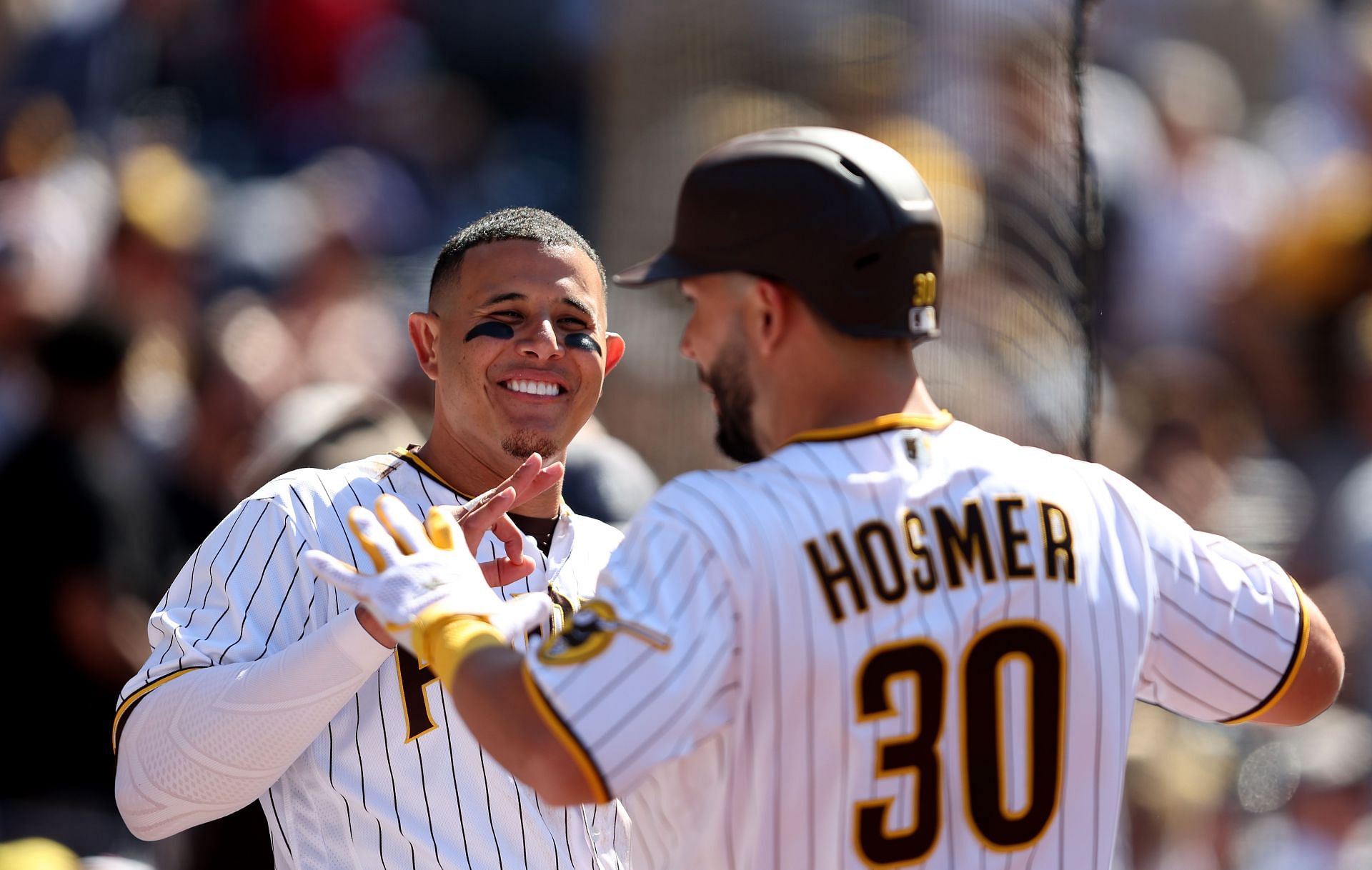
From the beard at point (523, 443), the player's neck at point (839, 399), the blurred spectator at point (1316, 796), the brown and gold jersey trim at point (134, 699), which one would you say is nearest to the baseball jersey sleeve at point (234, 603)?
the brown and gold jersey trim at point (134, 699)

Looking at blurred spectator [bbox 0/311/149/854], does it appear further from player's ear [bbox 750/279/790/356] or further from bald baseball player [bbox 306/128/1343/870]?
player's ear [bbox 750/279/790/356]

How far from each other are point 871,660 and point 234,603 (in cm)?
121

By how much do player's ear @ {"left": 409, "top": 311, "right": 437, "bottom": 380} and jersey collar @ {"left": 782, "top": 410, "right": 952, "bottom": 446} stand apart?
117cm

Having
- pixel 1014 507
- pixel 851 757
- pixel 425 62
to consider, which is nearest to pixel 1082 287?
pixel 1014 507

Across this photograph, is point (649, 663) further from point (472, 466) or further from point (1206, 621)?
point (472, 466)

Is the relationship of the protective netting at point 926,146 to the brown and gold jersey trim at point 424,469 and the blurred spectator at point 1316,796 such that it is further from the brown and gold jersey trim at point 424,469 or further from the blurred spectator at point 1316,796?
the blurred spectator at point 1316,796

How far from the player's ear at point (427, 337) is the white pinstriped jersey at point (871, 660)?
1192 millimetres

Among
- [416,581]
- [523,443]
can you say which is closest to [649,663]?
[416,581]

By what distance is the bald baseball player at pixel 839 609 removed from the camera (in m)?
2.03

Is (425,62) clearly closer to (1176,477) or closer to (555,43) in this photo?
(555,43)

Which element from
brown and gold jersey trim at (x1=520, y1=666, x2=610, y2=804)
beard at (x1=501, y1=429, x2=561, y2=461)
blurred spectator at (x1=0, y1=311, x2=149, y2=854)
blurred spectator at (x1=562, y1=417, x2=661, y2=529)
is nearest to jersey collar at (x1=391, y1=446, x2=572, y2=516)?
beard at (x1=501, y1=429, x2=561, y2=461)

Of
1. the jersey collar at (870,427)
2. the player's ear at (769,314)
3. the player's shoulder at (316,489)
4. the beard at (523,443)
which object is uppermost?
the player's ear at (769,314)

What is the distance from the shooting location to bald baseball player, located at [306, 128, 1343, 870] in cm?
203

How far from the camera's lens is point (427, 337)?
3.22m
